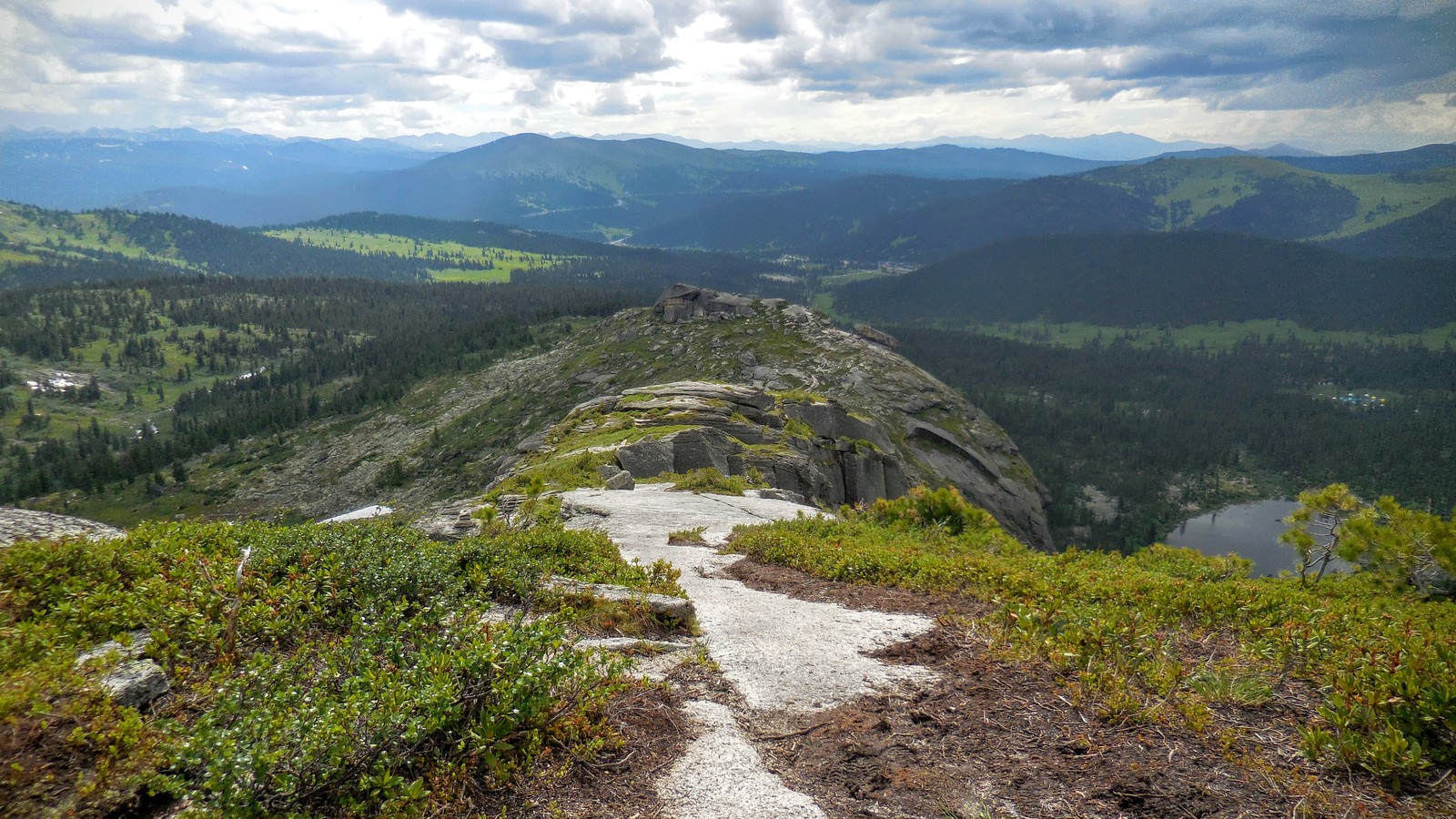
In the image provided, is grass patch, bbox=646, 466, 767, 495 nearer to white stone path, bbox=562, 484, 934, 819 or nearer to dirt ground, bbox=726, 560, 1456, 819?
white stone path, bbox=562, 484, 934, 819

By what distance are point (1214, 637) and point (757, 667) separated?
7.61 metres

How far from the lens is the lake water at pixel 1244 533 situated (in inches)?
5226

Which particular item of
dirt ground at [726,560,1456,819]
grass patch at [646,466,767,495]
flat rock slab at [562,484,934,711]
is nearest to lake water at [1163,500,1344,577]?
grass patch at [646,466,767,495]

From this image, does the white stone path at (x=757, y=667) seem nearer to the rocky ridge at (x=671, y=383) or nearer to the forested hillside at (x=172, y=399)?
the rocky ridge at (x=671, y=383)

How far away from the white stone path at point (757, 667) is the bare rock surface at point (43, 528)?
35.2 ft

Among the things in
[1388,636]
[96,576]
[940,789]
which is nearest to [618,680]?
[940,789]

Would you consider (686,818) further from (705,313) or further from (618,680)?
(705,313)

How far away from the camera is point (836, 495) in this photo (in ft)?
152

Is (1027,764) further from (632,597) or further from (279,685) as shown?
(279,685)

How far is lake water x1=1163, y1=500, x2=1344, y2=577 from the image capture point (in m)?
133

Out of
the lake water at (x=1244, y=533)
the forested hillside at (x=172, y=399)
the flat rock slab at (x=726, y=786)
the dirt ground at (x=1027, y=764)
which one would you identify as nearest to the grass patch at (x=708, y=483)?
the dirt ground at (x=1027, y=764)

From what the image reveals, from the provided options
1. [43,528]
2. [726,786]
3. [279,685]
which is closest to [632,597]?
[726,786]

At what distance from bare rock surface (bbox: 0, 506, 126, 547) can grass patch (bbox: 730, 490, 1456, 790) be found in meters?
14.1

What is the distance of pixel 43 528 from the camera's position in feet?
39.3
